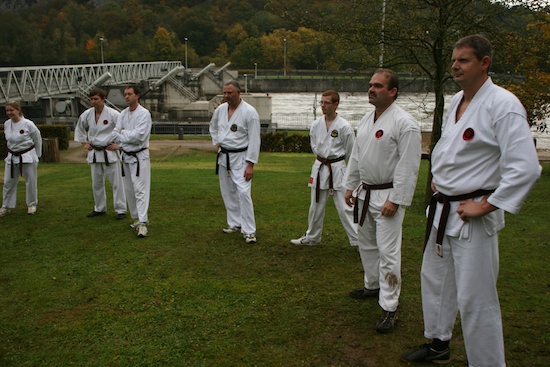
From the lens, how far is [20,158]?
9641 millimetres

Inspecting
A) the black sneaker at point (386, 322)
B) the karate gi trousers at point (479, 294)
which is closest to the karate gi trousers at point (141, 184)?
the black sneaker at point (386, 322)

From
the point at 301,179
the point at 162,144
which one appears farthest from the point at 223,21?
the point at 301,179

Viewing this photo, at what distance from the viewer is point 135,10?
5773 inches

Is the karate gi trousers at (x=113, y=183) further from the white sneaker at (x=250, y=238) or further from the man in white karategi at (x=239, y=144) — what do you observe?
the white sneaker at (x=250, y=238)

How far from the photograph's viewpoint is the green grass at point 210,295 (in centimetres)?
444

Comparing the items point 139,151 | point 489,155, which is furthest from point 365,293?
point 139,151

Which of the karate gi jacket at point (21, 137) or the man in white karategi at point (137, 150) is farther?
the karate gi jacket at point (21, 137)

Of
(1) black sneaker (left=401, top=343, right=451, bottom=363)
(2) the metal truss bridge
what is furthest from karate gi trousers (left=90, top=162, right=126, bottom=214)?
(2) the metal truss bridge

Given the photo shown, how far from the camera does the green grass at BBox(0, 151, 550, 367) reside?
4438 mm

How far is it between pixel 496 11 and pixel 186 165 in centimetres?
1340

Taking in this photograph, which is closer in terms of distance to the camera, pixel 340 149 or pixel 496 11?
pixel 340 149

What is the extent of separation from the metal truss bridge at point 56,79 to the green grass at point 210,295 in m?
32.8

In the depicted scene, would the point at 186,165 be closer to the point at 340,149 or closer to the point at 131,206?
the point at 131,206

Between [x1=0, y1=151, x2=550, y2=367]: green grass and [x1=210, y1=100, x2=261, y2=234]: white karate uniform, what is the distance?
551 mm
